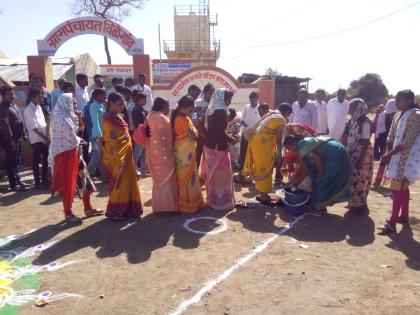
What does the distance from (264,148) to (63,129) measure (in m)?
3.05

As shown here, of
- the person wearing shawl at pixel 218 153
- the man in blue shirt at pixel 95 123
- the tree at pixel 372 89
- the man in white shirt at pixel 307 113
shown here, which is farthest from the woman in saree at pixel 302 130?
the tree at pixel 372 89

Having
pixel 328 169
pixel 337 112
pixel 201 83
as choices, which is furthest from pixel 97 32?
pixel 328 169

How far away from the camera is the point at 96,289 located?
3.50 meters

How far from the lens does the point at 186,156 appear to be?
534cm

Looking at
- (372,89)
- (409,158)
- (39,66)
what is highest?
(372,89)

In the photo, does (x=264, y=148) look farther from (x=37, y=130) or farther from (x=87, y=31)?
(x=87, y=31)

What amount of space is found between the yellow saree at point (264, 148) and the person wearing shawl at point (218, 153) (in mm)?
475

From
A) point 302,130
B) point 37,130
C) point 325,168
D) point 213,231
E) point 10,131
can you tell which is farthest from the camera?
point 10,131

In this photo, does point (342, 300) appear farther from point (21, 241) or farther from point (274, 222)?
point (21, 241)

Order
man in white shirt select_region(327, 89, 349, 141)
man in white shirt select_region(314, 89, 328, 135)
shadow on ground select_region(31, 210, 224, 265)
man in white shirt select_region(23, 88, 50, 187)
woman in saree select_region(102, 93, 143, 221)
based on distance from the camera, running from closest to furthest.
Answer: shadow on ground select_region(31, 210, 224, 265), woman in saree select_region(102, 93, 143, 221), man in white shirt select_region(23, 88, 50, 187), man in white shirt select_region(327, 89, 349, 141), man in white shirt select_region(314, 89, 328, 135)

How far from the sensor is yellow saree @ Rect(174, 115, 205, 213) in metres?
5.26

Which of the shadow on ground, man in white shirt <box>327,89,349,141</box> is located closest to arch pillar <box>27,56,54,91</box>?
the shadow on ground

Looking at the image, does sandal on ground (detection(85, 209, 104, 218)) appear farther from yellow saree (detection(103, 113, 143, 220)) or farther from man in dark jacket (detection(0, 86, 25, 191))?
man in dark jacket (detection(0, 86, 25, 191))

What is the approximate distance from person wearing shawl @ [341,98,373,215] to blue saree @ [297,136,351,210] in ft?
0.65
